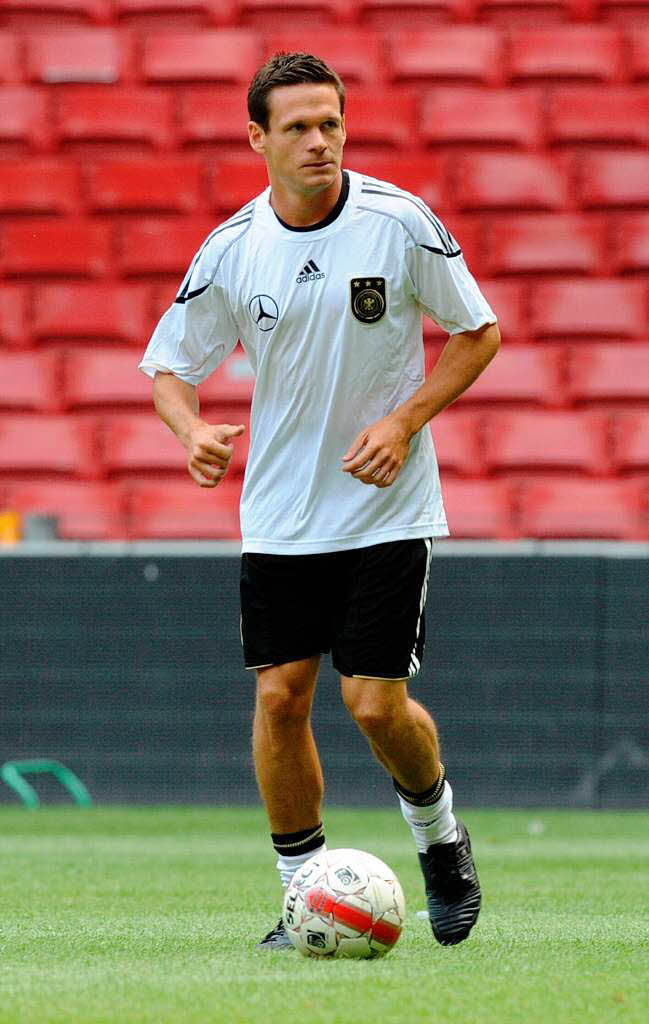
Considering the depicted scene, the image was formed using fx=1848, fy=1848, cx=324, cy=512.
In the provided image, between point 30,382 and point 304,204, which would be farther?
point 30,382

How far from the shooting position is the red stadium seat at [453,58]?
11539mm

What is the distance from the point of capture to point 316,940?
164 inches

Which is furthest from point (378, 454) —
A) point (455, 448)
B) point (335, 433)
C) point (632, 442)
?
point (632, 442)

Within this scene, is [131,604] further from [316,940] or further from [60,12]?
[316,940]

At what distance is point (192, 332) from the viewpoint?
4719 millimetres

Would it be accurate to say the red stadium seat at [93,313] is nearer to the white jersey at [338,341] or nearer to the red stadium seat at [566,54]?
the red stadium seat at [566,54]

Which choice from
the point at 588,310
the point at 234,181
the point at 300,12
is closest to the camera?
the point at 588,310

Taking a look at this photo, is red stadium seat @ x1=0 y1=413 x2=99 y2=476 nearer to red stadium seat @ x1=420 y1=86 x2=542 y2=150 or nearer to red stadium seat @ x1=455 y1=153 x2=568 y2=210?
red stadium seat @ x1=455 y1=153 x2=568 y2=210

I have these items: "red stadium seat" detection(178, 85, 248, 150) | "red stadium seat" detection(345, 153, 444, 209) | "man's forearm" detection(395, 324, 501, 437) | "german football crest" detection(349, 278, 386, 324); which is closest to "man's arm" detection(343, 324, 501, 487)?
"man's forearm" detection(395, 324, 501, 437)

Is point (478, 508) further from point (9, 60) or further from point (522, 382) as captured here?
point (9, 60)

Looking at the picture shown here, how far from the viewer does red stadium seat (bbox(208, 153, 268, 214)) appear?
11.4 metres

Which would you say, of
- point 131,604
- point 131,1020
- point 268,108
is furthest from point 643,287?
point 131,1020

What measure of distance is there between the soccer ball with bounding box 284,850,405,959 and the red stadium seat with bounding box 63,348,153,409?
682 cm

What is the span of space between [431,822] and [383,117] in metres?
7.52
